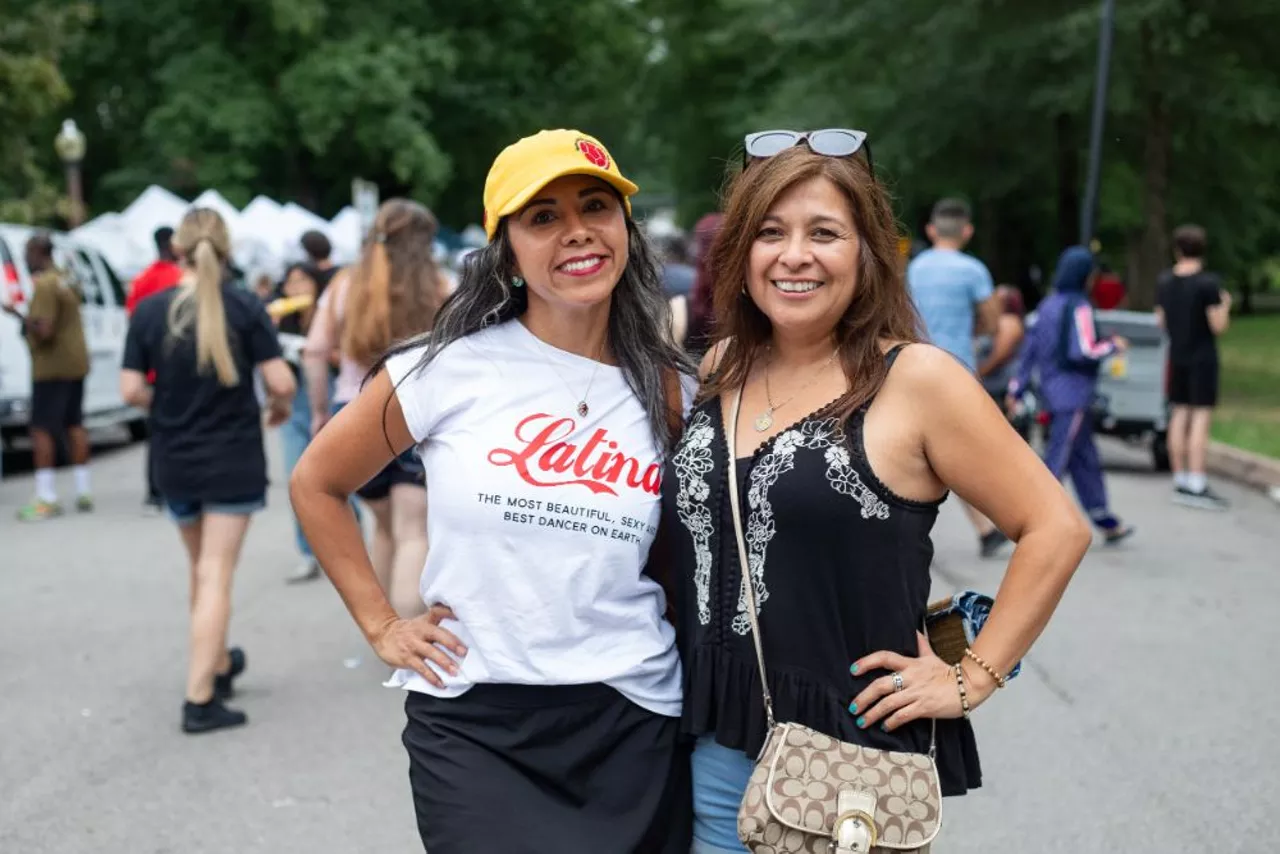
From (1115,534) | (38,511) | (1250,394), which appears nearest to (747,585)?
(1115,534)

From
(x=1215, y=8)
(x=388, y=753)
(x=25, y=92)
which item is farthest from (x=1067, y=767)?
(x=25, y=92)

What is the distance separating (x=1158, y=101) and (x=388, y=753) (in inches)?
679

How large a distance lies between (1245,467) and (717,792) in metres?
10.6

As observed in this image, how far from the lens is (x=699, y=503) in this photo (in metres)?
2.46

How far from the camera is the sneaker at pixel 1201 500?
10484mm

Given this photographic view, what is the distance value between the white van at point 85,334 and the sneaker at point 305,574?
4.44m

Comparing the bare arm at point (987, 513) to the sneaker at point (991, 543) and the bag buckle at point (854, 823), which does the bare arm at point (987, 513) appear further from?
the sneaker at point (991, 543)

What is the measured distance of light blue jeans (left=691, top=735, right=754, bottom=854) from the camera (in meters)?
2.52

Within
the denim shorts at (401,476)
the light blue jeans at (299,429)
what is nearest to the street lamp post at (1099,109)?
the light blue jeans at (299,429)

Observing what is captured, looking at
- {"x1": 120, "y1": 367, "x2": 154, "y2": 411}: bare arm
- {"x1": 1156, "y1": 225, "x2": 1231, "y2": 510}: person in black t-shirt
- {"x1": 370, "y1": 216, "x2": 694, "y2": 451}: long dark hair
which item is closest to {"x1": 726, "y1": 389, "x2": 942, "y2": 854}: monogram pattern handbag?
{"x1": 370, "y1": 216, "x2": 694, "y2": 451}: long dark hair

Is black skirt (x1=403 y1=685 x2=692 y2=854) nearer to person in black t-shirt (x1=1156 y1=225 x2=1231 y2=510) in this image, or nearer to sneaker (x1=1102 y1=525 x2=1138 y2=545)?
sneaker (x1=1102 y1=525 x2=1138 y2=545)

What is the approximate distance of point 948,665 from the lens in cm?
238

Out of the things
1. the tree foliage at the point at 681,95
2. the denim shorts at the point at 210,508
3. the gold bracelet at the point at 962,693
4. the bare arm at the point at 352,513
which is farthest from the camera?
the tree foliage at the point at 681,95

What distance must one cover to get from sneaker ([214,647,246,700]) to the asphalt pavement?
10 centimetres
